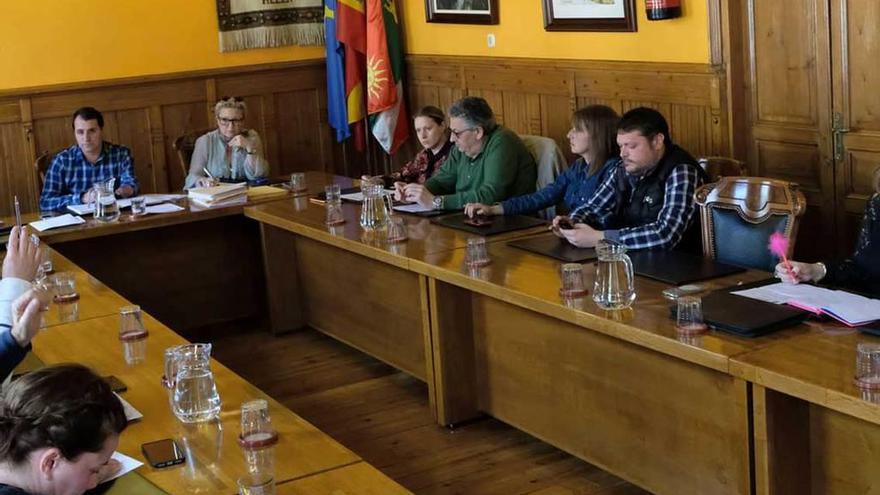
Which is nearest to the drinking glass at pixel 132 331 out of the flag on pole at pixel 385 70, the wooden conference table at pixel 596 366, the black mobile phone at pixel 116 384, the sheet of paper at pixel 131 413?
the black mobile phone at pixel 116 384

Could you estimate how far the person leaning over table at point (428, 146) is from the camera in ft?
18.5

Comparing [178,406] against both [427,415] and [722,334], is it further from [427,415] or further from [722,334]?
[427,415]

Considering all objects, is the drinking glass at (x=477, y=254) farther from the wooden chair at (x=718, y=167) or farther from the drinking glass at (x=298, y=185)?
the drinking glass at (x=298, y=185)

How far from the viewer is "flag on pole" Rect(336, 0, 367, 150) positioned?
7.65 meters

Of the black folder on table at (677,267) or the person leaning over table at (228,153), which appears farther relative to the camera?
the person leaning over table at (228,153)

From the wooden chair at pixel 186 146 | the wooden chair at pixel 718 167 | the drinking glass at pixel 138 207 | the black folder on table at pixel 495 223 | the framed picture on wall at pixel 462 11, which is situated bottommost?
the black folder on table at pixel 495 223

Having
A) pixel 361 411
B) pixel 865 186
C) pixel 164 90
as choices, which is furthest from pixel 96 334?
pixel 164 90

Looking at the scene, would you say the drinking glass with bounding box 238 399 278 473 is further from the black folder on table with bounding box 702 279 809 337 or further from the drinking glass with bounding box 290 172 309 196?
the drinking glass with bounding box 290 172 309 196

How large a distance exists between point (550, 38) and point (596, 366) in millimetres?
3080

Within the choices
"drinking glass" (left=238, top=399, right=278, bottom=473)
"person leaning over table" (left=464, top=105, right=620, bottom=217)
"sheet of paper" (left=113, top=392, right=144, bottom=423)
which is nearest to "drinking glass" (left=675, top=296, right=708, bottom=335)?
"drinking glass" (left=238, top=399, right=278, bottom=473)

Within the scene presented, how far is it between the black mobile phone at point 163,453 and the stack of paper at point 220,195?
310cm

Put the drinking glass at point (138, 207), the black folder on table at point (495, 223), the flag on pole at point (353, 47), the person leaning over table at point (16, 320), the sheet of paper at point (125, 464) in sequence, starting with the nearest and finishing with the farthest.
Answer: the sheet of paper at point (125, 464)
the person leaning over table at point (16, 320)
the black folder on table at point (495, 223)
the drinking glass at point (138, 207)
the flag on pole at point (353, 47)

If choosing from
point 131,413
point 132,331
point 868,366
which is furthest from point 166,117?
point 868,366

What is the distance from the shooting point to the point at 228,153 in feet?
20.8
